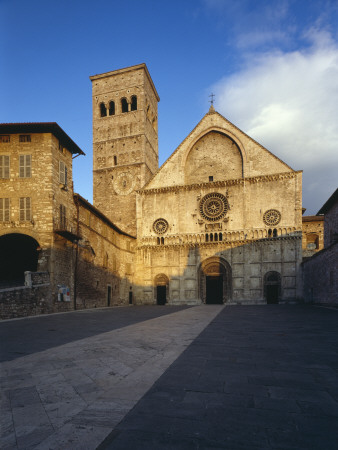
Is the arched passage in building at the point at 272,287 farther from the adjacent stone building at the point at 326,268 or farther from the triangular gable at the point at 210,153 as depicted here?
the triangular gable at the point at 210,153

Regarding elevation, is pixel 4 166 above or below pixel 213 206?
above

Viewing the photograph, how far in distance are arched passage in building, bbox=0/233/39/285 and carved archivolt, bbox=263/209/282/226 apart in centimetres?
1993

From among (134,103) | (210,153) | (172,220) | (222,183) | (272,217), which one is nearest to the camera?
(272,217)

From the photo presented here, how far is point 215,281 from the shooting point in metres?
28.8

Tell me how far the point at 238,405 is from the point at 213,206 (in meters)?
25.6

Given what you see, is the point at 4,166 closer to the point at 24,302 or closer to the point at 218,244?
the point at 24,302

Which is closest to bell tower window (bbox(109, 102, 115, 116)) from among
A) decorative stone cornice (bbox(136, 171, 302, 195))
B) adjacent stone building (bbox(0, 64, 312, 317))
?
adjacent stone building (bbox(0, 64, 312, 317))

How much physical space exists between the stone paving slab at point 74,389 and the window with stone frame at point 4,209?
516 inches

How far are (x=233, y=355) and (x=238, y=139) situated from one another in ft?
87.6

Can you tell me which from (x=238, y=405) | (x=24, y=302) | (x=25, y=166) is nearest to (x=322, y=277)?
(x=24, y=302)

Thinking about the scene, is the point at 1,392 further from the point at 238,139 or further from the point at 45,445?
the point at 238,139

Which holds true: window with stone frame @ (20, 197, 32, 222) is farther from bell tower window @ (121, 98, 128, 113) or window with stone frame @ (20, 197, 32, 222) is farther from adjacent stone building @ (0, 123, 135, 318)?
bell tower window @ (121, 98, 128, 113)

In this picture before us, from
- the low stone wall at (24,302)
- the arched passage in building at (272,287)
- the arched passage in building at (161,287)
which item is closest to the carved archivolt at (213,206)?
the arched passage in building at (272,287)

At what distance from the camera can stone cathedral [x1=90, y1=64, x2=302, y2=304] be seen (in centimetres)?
2589
